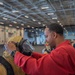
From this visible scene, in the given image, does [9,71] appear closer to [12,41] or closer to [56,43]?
[12,41]

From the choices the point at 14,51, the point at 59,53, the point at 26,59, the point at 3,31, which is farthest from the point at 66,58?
the point at 3,31

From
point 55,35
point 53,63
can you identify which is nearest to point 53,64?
point 53,63

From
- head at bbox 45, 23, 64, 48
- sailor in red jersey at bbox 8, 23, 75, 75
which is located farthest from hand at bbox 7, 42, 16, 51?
head at bbox 45, 23, 64, 48

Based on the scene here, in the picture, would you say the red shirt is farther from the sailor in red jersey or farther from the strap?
the strap

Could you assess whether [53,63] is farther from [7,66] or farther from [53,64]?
[7,66]

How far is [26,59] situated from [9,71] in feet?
0.74

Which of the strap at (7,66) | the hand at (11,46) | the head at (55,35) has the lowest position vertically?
the strap at (7,66)

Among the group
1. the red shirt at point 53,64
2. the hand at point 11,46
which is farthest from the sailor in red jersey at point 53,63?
the hand at point 11,46

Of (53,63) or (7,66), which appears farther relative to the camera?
(7,66)

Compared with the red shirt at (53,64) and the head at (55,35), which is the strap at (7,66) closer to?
the red shirt at (53,64)

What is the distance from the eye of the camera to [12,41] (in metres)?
1.45

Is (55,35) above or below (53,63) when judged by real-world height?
above

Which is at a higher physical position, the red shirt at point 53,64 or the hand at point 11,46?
the hand at point 11,46

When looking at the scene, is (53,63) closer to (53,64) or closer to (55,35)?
(53,64)
